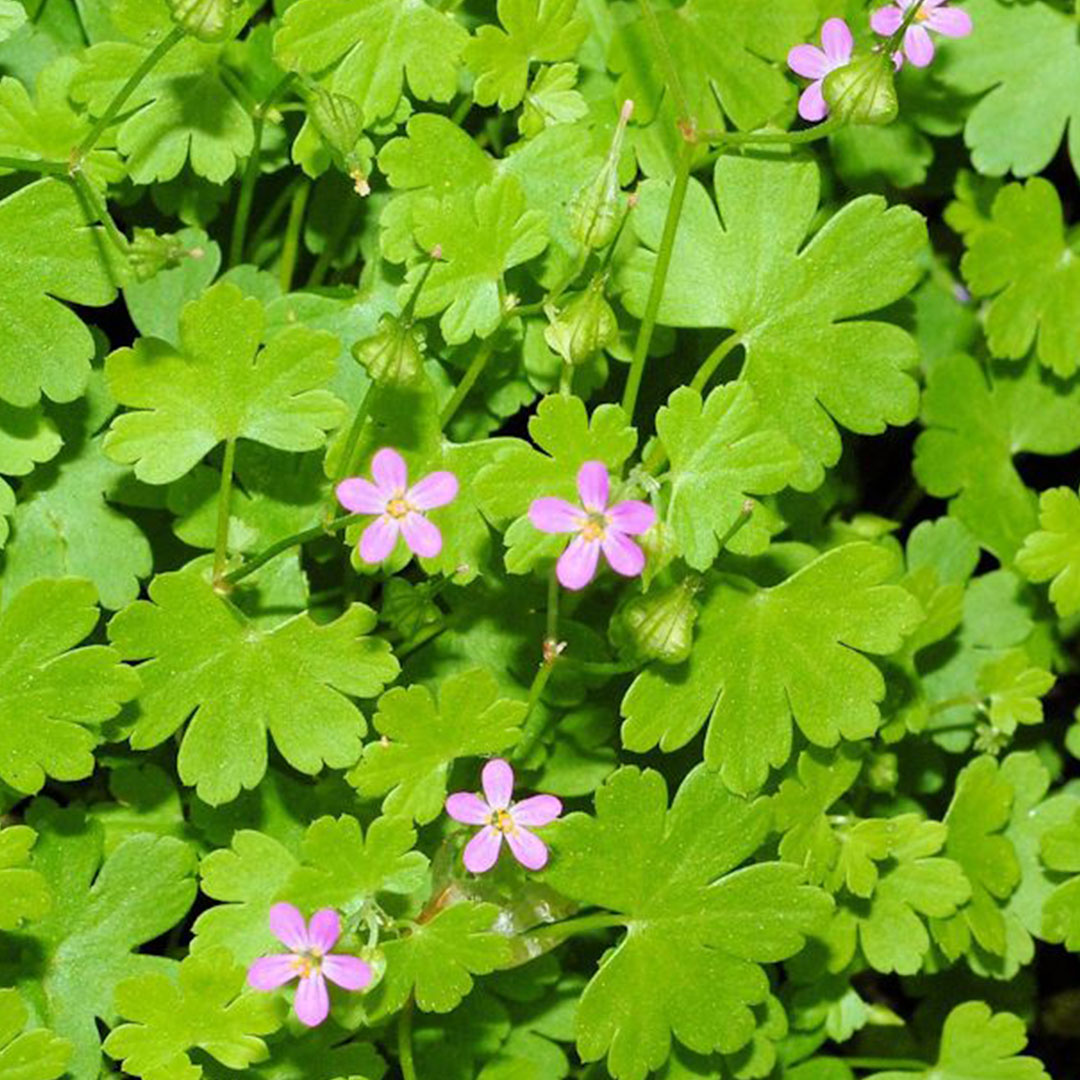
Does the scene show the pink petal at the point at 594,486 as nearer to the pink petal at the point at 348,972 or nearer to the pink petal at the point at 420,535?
the pink petal at the point at 420,535

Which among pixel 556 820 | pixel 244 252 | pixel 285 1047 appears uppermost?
pixel 244 252

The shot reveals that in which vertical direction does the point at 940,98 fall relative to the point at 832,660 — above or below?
above

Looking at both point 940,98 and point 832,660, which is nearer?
point 832,660

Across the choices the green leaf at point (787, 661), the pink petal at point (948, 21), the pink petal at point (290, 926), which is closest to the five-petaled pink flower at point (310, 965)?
the pink petal at point (290, 926)

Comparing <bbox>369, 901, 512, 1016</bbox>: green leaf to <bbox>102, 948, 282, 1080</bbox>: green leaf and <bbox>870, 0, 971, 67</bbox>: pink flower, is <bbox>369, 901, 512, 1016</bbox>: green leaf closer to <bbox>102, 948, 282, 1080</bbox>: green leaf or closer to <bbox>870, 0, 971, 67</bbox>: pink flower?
<bbox>102, 948, 282, 1080</bbox>: green leaf

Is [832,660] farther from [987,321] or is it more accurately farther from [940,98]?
[940,98]

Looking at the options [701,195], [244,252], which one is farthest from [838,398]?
[244,252]

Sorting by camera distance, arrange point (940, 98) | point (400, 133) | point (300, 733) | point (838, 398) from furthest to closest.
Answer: point (940, 98) → point (400, 133) → point (838, 398) → point (300, 733)
